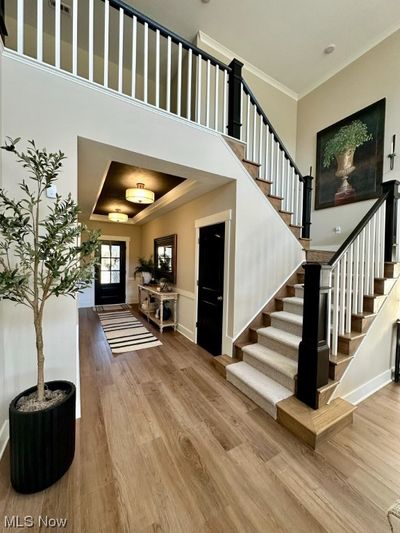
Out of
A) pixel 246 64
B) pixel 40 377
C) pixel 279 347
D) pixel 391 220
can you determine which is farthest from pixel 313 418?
pixel 246 64

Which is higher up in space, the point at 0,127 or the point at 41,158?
the point at 0,127

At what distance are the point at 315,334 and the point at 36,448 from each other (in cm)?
211

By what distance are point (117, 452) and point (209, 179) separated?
9.47ft

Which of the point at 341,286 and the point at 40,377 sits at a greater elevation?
the point at 341,286

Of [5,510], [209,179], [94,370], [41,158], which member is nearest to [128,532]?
[5,510]

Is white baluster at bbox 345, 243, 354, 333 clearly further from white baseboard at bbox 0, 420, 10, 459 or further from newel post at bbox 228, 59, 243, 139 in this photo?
white baseboard at bbox 0, 420, 10, 459

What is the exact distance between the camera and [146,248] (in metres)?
6.71

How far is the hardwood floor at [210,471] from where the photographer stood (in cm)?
125

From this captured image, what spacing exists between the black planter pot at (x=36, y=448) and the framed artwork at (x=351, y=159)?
474 cm

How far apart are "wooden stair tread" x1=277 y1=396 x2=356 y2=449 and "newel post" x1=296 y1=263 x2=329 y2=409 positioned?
9 cm

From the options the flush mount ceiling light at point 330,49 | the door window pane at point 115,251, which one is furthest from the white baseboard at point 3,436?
the flush mount ceiling light at point 330,49

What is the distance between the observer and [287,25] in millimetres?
3514

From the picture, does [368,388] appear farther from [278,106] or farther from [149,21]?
[278,106]

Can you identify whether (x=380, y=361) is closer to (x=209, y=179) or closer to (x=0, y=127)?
(x=209, y=179)
